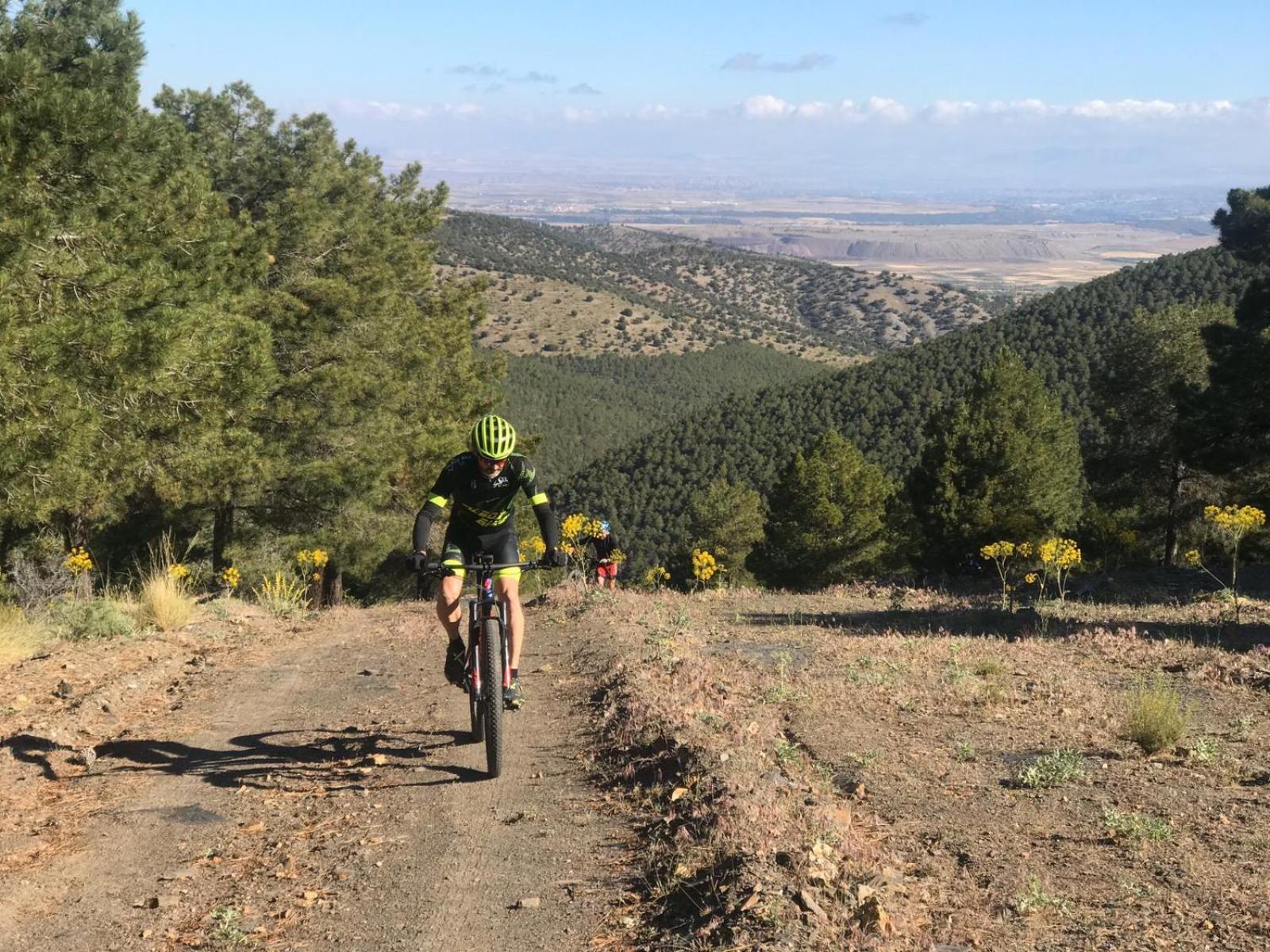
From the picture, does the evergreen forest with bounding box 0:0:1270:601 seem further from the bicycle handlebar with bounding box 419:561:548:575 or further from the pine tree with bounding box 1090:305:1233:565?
the bicycle handlebar with bounding box 419:561:548:575

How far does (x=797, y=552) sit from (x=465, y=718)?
39492 mm

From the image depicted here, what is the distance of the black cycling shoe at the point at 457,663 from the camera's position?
273 inches

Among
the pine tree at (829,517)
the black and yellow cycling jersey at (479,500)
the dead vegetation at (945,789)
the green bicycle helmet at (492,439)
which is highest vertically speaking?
the green bicycle helmet at (492,439)

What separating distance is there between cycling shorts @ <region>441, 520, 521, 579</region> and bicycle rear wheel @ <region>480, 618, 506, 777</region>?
45 cm

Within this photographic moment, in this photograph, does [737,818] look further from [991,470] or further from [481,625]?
[991,470]

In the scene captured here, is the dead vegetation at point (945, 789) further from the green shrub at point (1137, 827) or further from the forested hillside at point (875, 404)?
the forested hillside at point (875, 404)

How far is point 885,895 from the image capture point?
429 centimetres

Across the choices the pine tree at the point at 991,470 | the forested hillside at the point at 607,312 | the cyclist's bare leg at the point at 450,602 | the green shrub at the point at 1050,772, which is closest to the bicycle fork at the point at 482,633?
the cyclist's bare leg at the point at 450,602

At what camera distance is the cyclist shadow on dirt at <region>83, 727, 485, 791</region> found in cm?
657

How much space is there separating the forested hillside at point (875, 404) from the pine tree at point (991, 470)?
31350mm

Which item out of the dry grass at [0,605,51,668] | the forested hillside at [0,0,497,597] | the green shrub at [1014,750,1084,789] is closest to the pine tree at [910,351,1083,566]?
the forested hillside at [0,0,497,597]

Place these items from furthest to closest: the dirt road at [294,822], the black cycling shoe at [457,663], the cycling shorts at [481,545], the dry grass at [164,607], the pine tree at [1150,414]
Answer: the pine tree at [1150,414]
the dry grass at [164,607]
the black cycling shoe at [457,663]
the cycling shorts at [481,545]
the dirt road at [294,822]

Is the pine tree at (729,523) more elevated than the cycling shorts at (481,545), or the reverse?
the cycling shorts at (481,545)

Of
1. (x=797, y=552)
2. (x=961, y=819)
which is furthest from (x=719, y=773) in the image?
(x=797, y=552)
